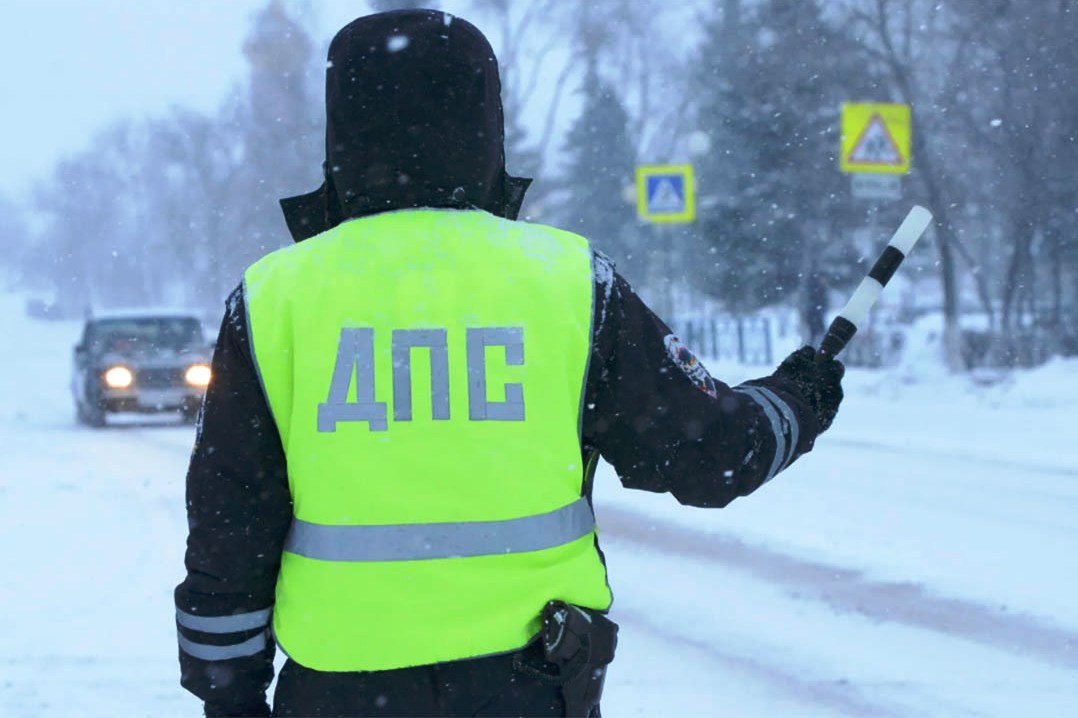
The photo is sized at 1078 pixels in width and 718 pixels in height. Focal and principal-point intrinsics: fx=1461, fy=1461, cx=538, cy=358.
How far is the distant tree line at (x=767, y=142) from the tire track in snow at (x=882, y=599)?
11.9 m

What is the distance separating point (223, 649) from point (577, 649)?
0.52 metres

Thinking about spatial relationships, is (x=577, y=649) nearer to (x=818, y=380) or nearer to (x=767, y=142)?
(x=818, y=380)

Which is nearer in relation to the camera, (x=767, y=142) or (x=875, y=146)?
(x=875, y=146)

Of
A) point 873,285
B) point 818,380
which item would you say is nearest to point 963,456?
point 873,285

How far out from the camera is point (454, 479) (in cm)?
199

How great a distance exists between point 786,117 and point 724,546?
71.0 ft

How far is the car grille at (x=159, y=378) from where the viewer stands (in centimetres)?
1769

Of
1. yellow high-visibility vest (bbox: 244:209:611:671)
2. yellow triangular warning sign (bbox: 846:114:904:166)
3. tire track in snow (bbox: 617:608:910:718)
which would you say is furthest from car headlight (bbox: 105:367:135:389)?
yellow high-visibility vest (bbox: 244:209:611:671)

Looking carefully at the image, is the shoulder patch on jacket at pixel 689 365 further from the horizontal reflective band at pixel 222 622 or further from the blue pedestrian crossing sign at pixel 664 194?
the blue pedestrian crossing sign at pixel 664 194

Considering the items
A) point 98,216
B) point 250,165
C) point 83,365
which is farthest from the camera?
point 98,216

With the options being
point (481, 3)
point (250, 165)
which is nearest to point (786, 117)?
point (481, 3)

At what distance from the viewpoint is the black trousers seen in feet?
6.59

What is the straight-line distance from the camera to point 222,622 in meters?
2.10

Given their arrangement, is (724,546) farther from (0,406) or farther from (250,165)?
(250,165)
